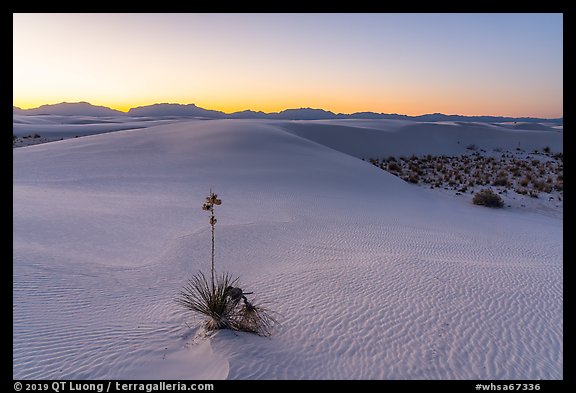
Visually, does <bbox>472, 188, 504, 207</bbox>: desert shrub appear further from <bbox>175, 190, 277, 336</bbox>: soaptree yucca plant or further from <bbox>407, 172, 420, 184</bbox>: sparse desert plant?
<bbox>175, 190, 277, 336</bbox>: soaptree yucca plant

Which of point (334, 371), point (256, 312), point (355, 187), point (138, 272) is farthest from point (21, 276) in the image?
point (355, 187)

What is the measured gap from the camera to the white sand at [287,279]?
4.22 metres

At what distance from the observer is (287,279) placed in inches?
266

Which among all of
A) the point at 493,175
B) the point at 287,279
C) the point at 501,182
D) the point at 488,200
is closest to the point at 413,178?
the point at 501,182

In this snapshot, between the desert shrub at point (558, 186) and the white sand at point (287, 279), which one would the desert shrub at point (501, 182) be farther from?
the white sand at point (287, 279)

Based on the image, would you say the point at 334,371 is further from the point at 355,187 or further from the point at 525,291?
the point at 355,187

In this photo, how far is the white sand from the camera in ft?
13.9

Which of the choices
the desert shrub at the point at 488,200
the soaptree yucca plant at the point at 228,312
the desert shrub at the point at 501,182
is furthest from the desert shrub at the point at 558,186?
the soaptree yucca plant at the point at 228,312

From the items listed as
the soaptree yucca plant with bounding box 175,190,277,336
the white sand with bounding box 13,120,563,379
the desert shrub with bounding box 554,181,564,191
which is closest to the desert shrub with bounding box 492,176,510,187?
the desert shrub with bounding box 554,181,564,191

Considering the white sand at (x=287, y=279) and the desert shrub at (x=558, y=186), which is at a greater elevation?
the desert shrub at (x=558, y=186)

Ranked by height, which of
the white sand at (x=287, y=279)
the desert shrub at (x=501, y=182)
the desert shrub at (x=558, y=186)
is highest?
the desert shrub at (x=501, y=182)
